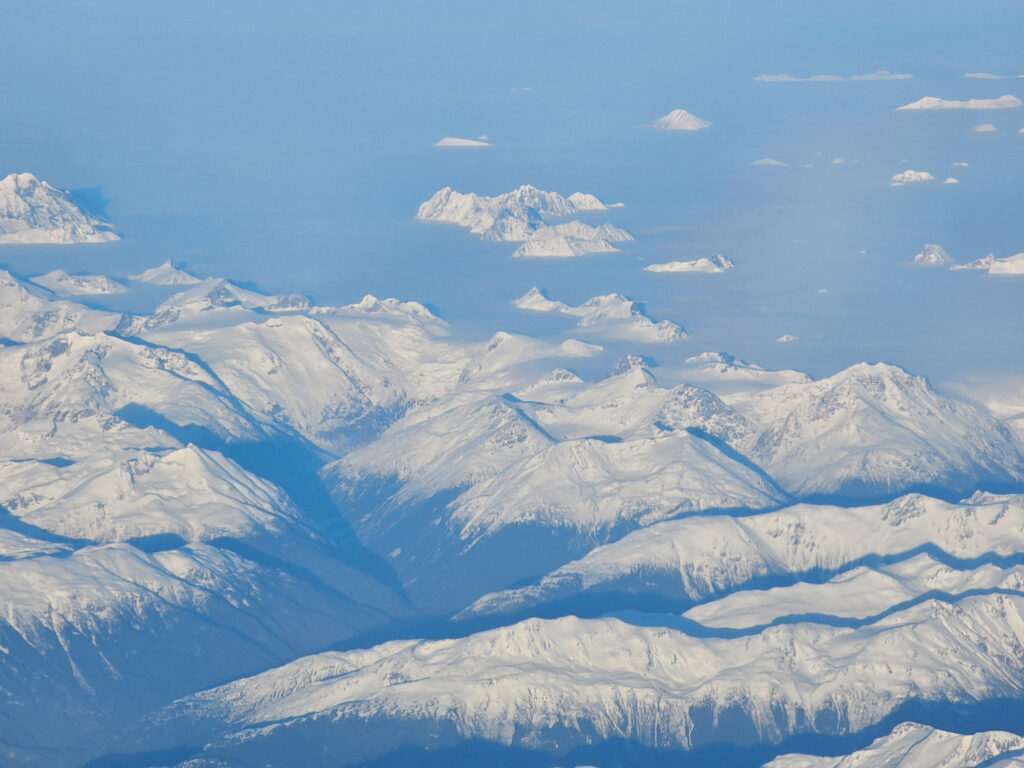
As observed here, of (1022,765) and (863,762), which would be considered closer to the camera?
(1022,765)

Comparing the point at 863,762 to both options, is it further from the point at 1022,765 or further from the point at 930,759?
the point at 1022,765

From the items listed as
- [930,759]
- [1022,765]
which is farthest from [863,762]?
[1022,765]
